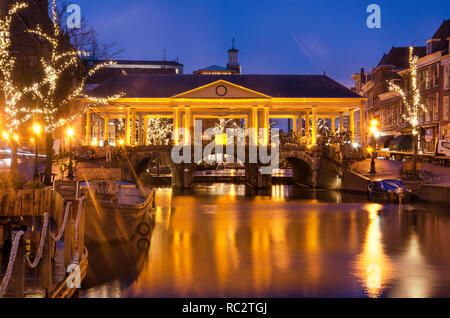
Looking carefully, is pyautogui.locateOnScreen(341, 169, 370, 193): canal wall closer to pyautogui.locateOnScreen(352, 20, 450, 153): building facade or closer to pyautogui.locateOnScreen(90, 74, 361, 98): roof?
pyautogui.locateOnScreen(352, 20, 450, 153): building facade

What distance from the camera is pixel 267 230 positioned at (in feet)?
86.4

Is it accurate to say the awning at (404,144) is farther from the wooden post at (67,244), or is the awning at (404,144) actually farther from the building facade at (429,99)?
the wooden post at (67,244)

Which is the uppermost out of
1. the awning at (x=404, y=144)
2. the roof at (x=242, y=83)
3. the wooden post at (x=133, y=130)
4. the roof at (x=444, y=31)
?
the roof at (x=444, y=31)

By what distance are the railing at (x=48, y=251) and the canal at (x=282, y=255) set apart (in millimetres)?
→ 1289

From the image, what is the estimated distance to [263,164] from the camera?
5119 cm

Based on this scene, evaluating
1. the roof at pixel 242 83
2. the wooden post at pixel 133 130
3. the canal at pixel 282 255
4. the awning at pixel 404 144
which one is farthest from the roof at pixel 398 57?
the canal at pixel 282 255

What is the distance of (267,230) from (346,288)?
11.4 metres

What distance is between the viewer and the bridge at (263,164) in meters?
46.7

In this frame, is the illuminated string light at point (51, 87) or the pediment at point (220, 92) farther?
the pediment at point (220, 92)

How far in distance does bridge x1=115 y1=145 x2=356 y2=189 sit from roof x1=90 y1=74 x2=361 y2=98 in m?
6.88

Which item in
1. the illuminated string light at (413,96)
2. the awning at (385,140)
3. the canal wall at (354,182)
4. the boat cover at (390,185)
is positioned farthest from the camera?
the awning at (385,140)

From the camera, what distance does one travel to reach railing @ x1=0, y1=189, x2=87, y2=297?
8648 millimetres
